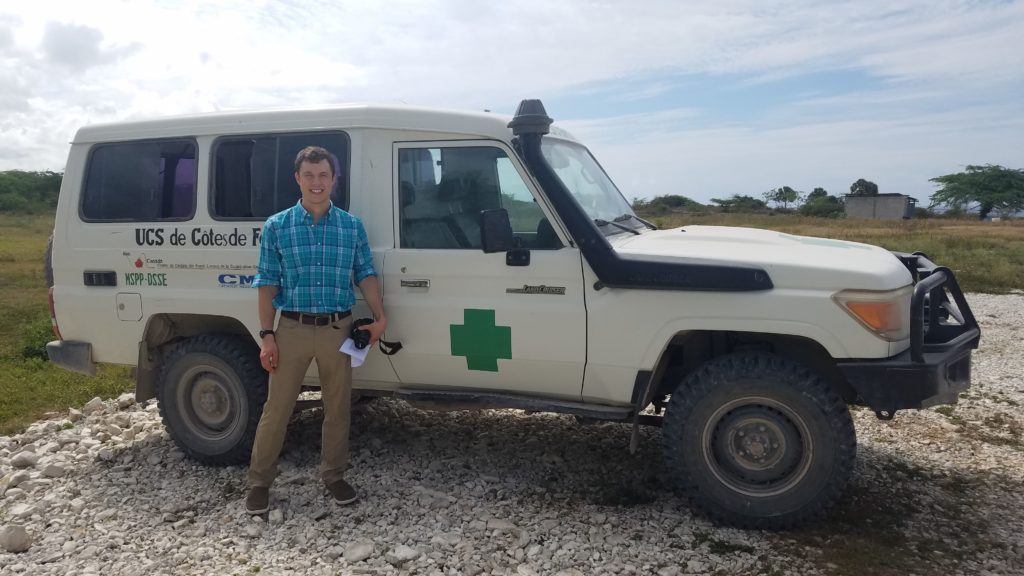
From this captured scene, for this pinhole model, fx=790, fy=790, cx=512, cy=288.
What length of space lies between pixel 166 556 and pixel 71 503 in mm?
1056

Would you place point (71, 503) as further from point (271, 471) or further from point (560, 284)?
point (560, 284)

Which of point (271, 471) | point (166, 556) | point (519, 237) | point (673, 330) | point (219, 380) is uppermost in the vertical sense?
point (519, 237)

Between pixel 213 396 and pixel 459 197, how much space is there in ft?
7.09

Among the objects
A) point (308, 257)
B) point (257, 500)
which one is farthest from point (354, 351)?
point (257, 500)

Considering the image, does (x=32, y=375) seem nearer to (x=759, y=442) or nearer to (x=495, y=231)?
(x=495, y=231)

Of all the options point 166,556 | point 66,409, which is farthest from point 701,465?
point 66,409

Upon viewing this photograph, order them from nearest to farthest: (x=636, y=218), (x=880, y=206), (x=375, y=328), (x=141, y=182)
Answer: (x=375, y=328)
(x=141, y=182)
(x=636, y=218)
(x=880, y=206)

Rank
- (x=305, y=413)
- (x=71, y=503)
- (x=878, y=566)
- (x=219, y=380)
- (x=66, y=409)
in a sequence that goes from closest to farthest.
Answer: (x=878, y=566) → (x=71, y=503) → (x=219, y=380) → (x=305, y=413) → (x=66, y=409)

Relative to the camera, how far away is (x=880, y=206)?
147 feet

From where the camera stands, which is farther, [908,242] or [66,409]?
[908,242]

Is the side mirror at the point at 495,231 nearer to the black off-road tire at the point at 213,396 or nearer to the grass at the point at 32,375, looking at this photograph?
the black off-road tire at the point at 213,396

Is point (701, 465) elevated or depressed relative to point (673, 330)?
depressed

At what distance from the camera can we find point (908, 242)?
20.0m

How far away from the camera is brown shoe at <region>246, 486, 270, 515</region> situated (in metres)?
4.43
